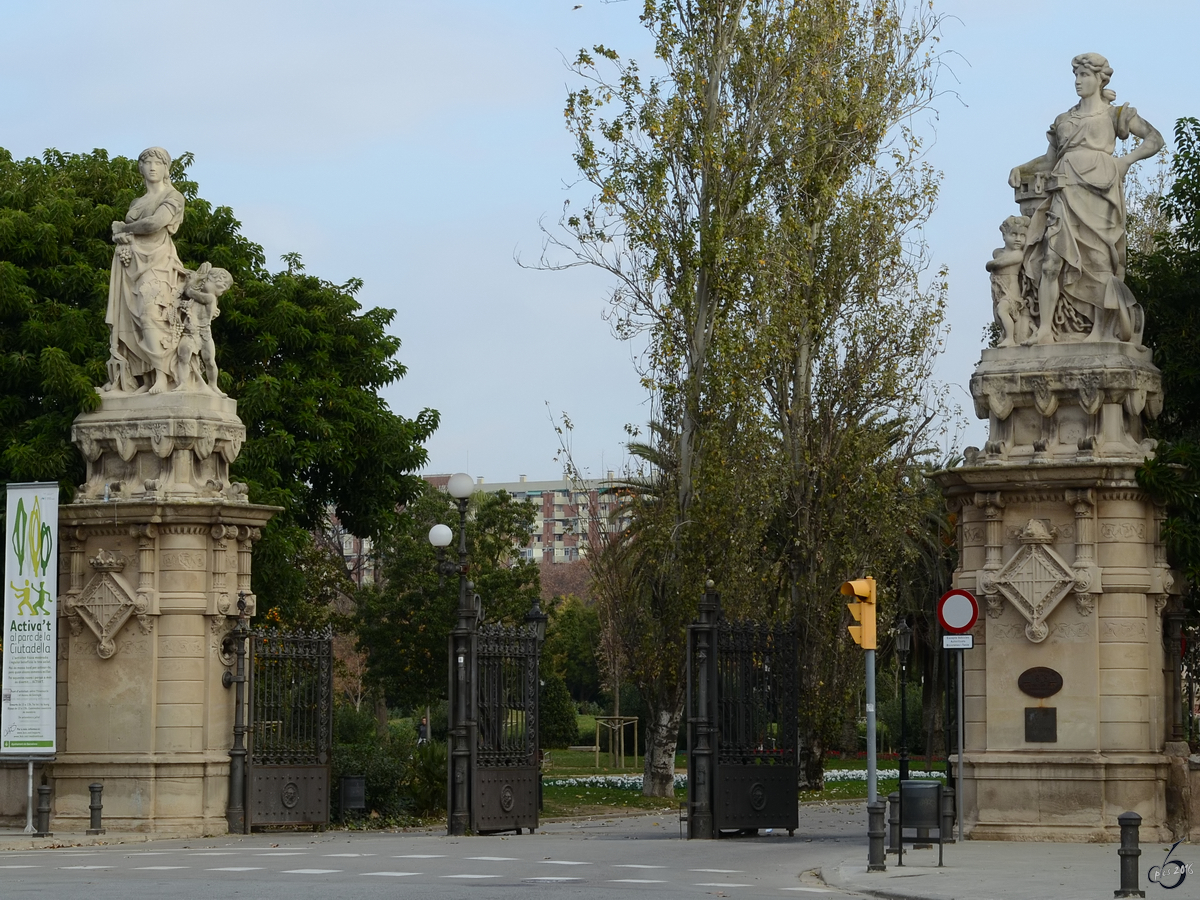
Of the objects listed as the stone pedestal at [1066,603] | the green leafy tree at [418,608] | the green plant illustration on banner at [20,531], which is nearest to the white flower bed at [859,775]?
the green leafy tree at [418,608]

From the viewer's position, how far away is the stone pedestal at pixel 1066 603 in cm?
2219

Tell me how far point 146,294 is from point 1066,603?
13.0 meters

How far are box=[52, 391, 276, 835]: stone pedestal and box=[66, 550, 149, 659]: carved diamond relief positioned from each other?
13 millimetres

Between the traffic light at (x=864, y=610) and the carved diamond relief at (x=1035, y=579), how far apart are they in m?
2.17

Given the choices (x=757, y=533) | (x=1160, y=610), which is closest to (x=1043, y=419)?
(x=1160, y=610)

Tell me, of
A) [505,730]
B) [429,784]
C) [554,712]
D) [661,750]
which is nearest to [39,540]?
[505,730]

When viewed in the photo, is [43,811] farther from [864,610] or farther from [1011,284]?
[1011,284]

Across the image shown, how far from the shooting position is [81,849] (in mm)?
22656

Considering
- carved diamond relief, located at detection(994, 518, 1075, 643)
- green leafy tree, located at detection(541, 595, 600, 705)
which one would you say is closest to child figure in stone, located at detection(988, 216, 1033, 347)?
carved diamond relief, located at detection(994, 518, 1075, 643)

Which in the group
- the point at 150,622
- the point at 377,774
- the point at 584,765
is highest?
the point at 150,622

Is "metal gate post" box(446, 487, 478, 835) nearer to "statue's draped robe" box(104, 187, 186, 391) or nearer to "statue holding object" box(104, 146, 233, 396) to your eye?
"statue holding object" box(104, 146, 233, 396)

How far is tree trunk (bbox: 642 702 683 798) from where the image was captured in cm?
3416

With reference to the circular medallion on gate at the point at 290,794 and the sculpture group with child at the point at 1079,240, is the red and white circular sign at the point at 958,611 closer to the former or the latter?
the sculpture group with child at the point at 1079,240

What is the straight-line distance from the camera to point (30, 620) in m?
25.0
